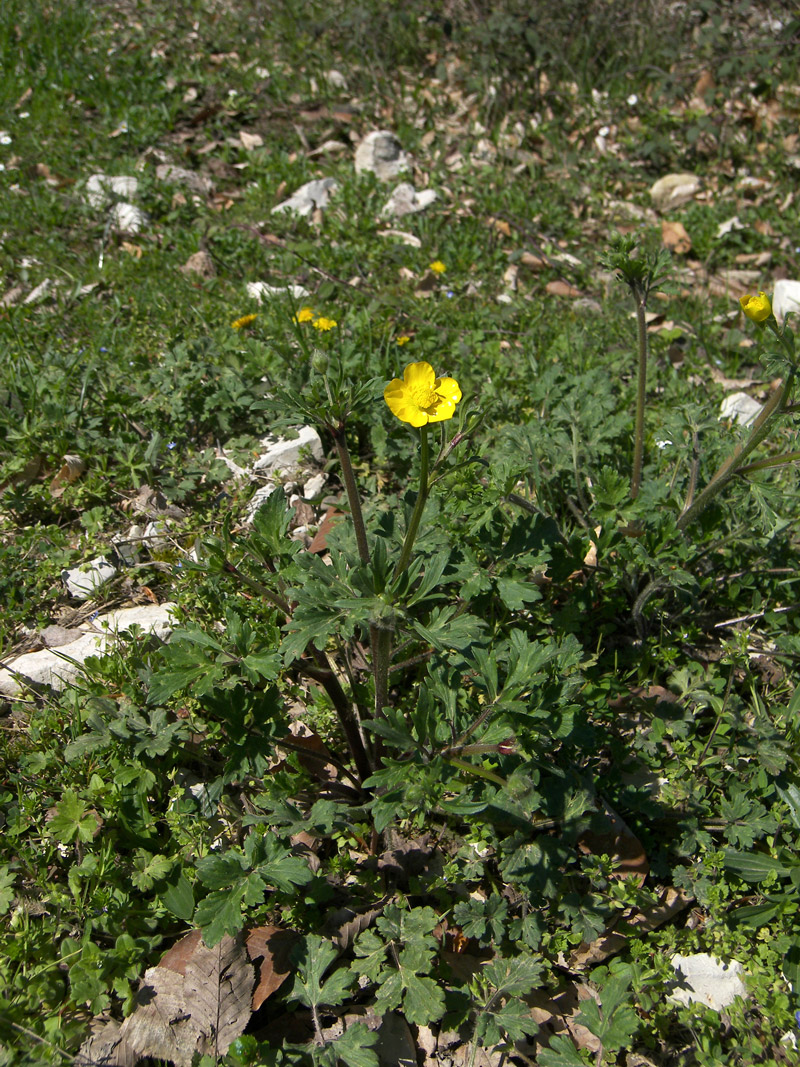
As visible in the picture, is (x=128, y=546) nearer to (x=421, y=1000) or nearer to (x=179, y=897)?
(x=179, y=897)

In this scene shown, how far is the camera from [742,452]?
241 centimetres

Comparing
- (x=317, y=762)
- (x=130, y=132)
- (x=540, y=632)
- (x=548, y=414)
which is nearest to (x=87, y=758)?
(x=317, y=762)

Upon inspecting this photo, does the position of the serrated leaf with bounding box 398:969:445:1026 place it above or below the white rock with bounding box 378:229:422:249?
below

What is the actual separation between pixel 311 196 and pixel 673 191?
2.62 metres

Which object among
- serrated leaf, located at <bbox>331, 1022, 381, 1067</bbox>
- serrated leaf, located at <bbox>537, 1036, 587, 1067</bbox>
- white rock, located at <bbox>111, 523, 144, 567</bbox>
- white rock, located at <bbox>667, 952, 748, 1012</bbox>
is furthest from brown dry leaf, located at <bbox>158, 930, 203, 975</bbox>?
white rock, located at <bbox>111, 523, 144, 567</bbox>

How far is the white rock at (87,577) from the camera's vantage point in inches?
125

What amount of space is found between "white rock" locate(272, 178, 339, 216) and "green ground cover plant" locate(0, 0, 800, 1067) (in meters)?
0.11

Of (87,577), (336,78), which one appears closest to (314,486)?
(87,577)

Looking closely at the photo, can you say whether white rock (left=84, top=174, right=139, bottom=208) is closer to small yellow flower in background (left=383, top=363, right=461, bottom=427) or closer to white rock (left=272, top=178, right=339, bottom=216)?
white rock (left=272, top=178, right=339, bottom=216)

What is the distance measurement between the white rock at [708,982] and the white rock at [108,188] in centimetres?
519

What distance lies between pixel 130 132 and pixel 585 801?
18.1 ft

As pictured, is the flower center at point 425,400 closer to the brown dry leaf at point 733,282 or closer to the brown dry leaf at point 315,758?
the brown dry leaf at point 315,758

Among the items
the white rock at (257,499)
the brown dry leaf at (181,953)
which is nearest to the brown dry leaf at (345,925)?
the brown dry leaf at (181,953)

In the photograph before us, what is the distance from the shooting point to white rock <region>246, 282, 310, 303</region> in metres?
4.44
